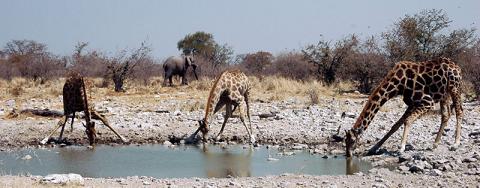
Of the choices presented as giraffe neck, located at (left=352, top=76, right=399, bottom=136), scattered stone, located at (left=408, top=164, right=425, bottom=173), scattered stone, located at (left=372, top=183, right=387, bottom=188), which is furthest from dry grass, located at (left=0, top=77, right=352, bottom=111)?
scattered stone, located at (left=372, top=183, right=387, bottom=188)

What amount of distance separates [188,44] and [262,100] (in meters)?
39.4

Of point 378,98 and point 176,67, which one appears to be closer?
point 378,98

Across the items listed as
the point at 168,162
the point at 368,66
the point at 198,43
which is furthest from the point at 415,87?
the point at 198,43

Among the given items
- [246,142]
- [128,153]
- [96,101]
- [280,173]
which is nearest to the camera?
[280,173]

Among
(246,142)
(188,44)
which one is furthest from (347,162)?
(188,44)

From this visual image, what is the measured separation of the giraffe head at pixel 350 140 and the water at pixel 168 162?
217 millimetres

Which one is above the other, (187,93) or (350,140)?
(187,93)

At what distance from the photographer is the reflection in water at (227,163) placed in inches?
510

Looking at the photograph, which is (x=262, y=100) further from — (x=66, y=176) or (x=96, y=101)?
(x=66, y=176)

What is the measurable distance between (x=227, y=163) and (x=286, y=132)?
3.84 m

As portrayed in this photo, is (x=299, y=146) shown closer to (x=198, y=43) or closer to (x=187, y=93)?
(x=187, y=93)

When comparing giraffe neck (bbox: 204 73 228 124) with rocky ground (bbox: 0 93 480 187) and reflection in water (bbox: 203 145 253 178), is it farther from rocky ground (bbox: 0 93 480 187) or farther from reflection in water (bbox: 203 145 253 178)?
rocky ground (bbox: 0 93 480 187)

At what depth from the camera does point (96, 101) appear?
26.2 metres

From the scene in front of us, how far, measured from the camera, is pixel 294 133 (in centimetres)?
1759
